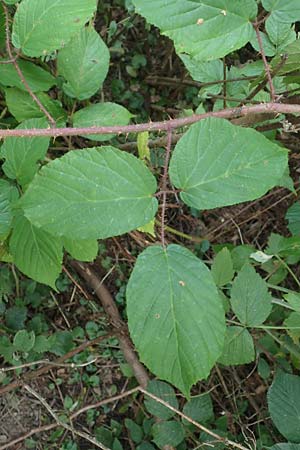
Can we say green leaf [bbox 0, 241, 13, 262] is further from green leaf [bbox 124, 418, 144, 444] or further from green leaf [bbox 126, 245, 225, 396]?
green leaf [bbox 124, 418, 144, 444]

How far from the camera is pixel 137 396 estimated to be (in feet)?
6.35

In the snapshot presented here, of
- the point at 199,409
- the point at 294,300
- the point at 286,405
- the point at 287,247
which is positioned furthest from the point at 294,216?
the point at 199,409

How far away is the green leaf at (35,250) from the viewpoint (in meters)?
1.27

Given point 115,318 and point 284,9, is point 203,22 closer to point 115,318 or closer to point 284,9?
point 284,9

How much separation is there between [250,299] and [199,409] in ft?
1.60

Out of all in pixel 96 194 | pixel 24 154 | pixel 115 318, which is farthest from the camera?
pixel 115 318

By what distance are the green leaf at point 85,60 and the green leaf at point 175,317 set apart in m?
0.60

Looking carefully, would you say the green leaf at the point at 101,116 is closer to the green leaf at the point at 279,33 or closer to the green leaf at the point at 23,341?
the green leaf at the point at 279,33

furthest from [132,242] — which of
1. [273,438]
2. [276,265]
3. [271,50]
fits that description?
[271,50]

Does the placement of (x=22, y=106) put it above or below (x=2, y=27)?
below

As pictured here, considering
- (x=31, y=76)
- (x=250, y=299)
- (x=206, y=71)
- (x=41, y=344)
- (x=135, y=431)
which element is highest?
(x=31, y=76)

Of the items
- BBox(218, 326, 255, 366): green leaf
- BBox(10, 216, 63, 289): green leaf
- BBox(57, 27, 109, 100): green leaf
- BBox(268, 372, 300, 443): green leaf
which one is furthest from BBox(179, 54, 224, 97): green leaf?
BBox(268, 372, 300, 443): green leaf

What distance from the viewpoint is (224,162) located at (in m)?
0.93

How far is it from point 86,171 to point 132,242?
112 cm
